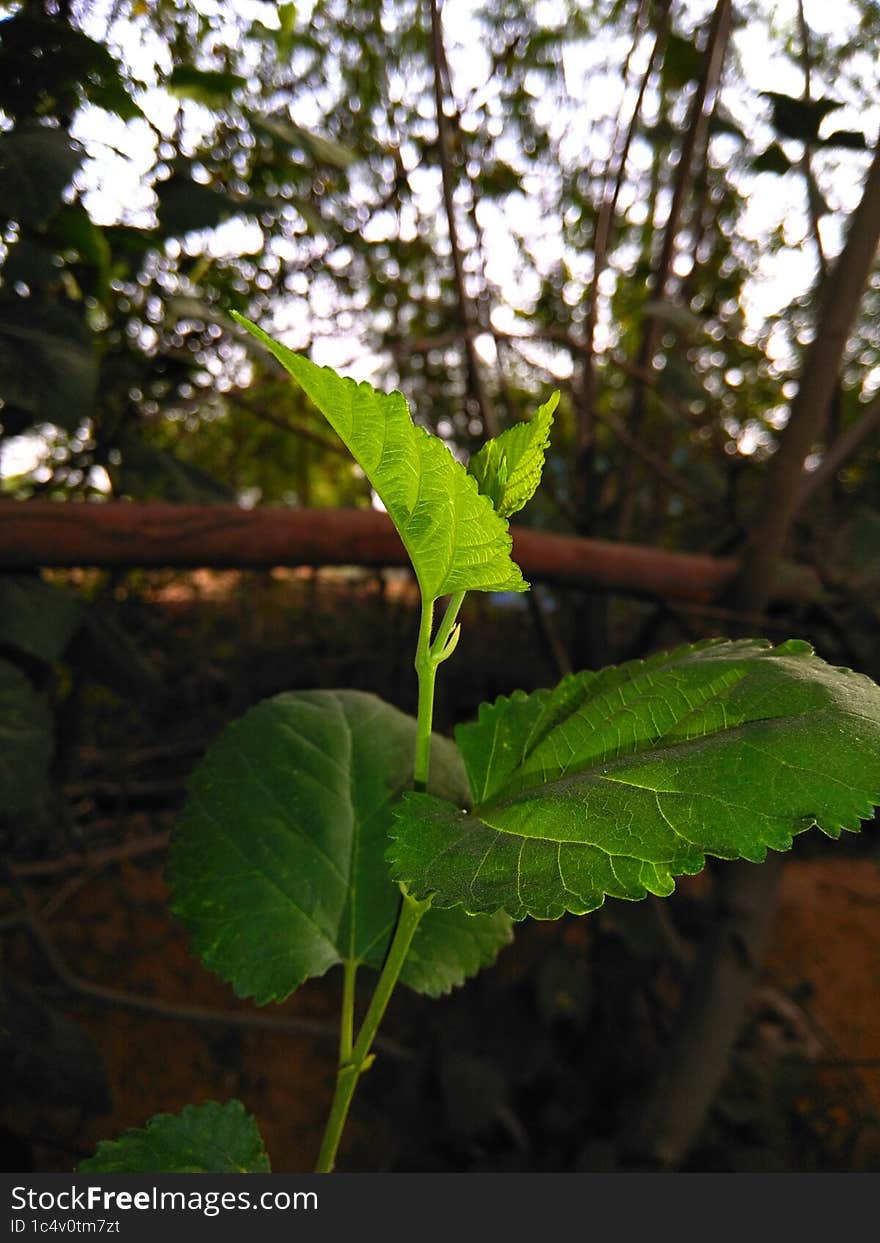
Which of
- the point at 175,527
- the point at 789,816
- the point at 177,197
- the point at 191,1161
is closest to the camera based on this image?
the point at 789,816

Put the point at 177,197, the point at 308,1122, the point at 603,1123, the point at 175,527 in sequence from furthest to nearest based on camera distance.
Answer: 1. the point at 308,1122
2. the point at 603,1123
3. the point at 177,197
4. the point at 175,527

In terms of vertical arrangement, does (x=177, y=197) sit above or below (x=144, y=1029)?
above

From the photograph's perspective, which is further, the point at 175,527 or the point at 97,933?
the point at 97,933

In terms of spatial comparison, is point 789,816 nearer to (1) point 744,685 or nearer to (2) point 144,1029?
(1) point 744,685

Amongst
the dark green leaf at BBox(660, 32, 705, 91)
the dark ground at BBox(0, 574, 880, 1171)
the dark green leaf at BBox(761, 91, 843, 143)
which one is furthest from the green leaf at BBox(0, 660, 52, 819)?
the dark green leaf at BBox(660, 32, 705, 91)

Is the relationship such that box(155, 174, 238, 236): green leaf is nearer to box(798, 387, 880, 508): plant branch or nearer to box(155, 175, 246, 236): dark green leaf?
box(155, 175, 246, 236): dark green leaf

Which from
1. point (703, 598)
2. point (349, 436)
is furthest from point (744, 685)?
point (703, 598)
